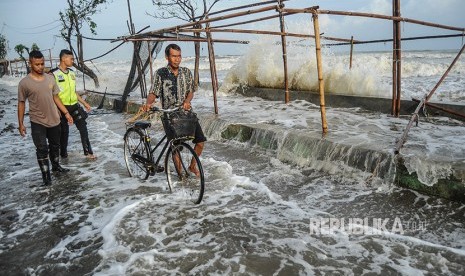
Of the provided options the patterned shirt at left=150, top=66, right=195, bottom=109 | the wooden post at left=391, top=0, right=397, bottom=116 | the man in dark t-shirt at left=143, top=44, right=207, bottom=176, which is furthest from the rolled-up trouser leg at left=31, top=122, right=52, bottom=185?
the wooden post at left=391, top=0, right=397, bottom=116

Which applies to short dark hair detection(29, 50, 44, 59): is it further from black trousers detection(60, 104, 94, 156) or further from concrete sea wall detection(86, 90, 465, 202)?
concrete sea wall detection(86, 90, 465, 202)

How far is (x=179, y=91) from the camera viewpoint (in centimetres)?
473

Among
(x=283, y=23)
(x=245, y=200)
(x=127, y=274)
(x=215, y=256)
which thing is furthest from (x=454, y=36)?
(x=127, y=274)

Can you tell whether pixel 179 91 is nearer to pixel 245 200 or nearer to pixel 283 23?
pixel 245 200

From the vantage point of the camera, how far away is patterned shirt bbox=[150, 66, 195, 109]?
15.3 feet

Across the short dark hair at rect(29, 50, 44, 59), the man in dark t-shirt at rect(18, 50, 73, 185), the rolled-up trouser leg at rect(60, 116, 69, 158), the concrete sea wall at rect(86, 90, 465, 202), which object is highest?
the short dark hair at rect(29, 50, 44, 59)

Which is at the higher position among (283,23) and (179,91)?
(283,23)

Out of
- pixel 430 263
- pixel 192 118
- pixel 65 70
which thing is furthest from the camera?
pixel 65 70

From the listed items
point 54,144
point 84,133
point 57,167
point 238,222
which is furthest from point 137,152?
point 238,222

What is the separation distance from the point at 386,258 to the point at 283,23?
7631mm

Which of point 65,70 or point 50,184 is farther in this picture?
point 65,70

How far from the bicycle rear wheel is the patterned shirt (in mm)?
839

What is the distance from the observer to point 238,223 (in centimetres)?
396

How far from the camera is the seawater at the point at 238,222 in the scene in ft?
10.4
